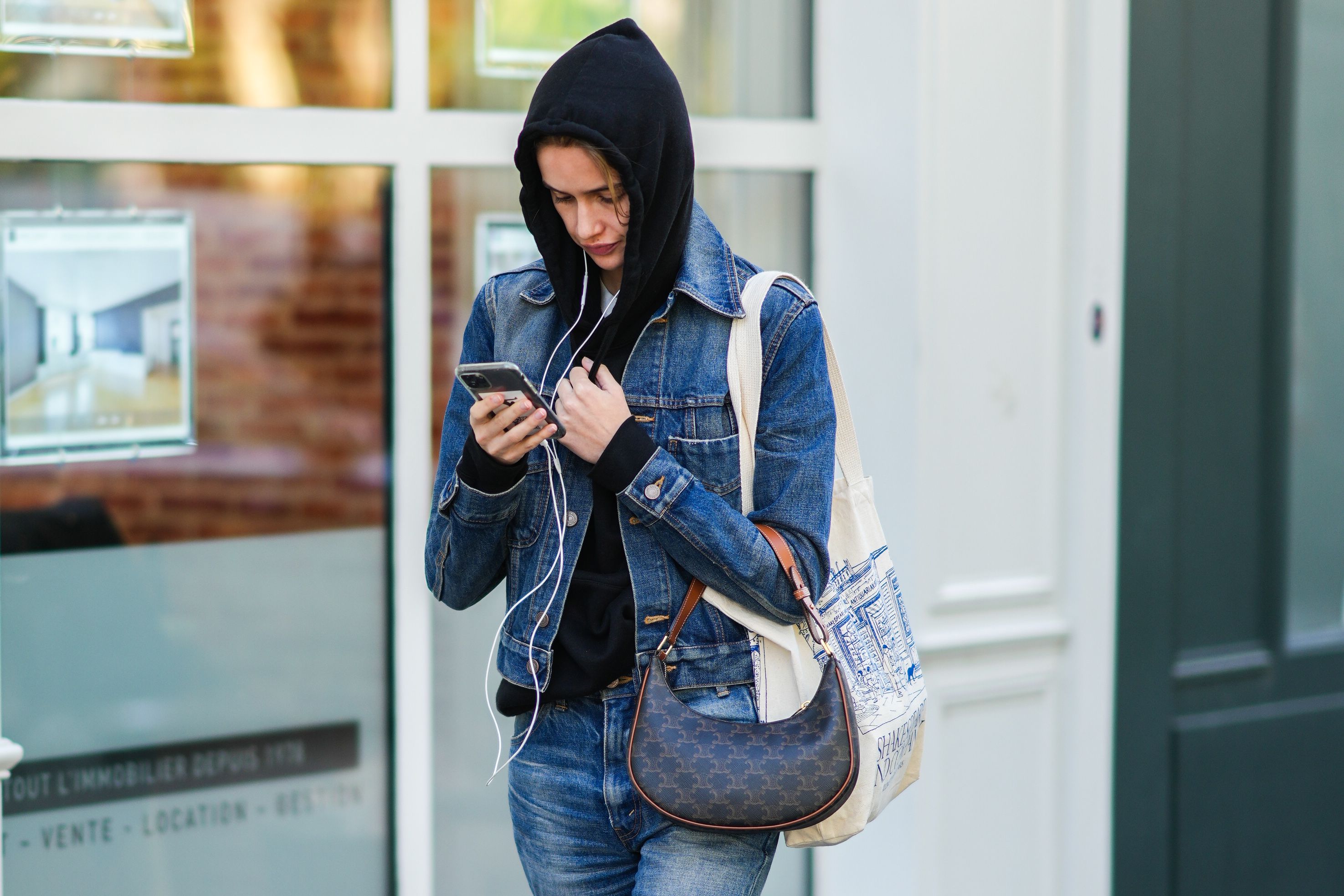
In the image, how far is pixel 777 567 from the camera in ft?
6.07

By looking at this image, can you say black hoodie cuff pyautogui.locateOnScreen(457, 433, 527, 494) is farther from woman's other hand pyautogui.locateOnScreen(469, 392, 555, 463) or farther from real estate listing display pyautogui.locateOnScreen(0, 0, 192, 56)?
real estate listing display pyautogui.locateOnScreen(0, 0, 192, 56)

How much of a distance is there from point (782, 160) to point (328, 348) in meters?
1.24

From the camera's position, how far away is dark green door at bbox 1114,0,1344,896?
3.54 metres

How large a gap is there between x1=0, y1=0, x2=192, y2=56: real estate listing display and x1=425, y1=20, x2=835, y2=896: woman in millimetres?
1302

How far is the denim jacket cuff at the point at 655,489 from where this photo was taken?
1804mm

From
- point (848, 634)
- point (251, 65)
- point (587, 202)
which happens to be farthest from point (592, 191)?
point (251, 65)

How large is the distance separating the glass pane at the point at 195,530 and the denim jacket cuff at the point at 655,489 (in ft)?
4.68

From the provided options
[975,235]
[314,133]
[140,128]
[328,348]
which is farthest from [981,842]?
[140,128]

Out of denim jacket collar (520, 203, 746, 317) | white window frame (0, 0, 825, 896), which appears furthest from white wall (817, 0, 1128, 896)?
denim jacket collar (520, 203, 746, 317)

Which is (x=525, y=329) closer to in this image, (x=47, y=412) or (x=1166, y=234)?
(x=47, y=412)

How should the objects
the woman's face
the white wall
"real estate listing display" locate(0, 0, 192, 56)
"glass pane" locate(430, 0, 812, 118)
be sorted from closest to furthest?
the woman's face
"real estate listing display" locate(0, 0, 192, 56)
"glass pane" locate(430, 0, 812, 118)
the white wall

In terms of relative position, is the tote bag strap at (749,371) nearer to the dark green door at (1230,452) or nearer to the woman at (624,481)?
the woman at (624,481)

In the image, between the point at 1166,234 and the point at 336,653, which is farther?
the point at 1166,234

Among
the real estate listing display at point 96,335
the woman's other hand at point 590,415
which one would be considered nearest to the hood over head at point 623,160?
the woman's other hand at point 590,415
